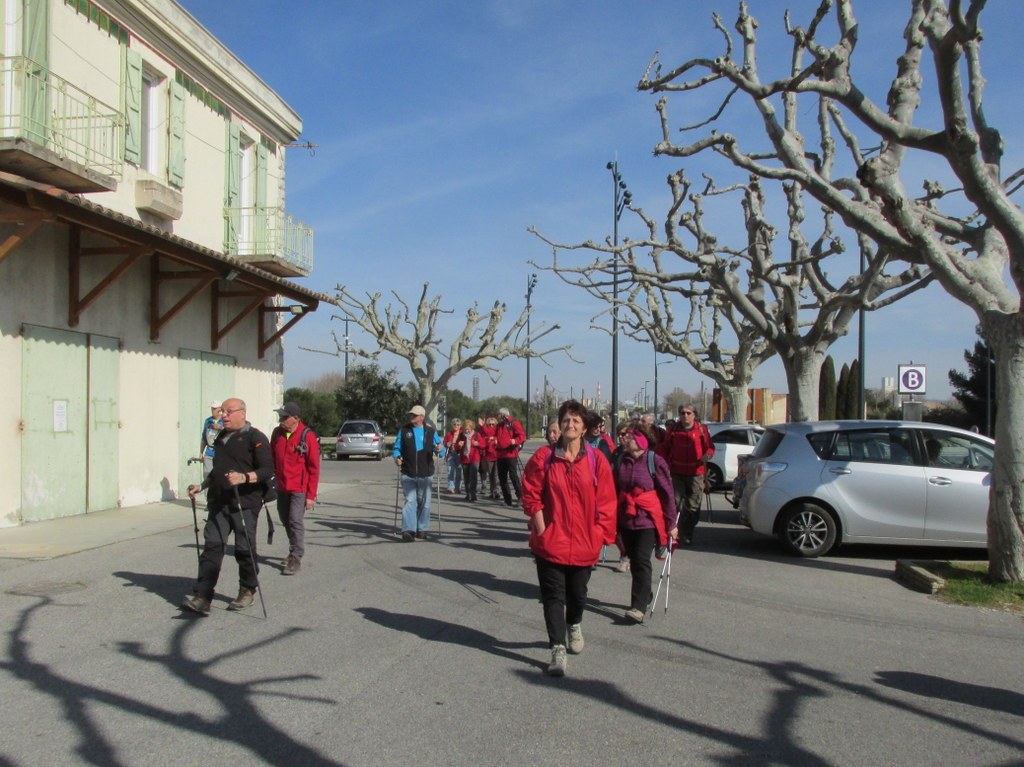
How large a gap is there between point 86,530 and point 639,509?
8.13m

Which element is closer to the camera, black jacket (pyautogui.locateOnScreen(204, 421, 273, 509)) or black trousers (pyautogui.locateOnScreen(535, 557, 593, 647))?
black trousers (pyautogui.locateOnScreen(535, 557, 593, 647))

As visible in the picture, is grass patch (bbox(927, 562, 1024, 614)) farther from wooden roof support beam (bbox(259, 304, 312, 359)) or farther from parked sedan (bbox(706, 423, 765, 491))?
wooden roof support beam (bbox(259, 304, 312, 359))

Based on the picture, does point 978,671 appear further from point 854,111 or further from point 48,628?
point 48,628

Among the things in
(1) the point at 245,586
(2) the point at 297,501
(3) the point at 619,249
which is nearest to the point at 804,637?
(1) the point at 245,586

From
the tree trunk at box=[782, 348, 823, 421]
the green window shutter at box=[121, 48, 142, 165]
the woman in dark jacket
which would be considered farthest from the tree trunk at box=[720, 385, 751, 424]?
the woman in dark jacket

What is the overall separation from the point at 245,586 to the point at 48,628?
4.99 feet

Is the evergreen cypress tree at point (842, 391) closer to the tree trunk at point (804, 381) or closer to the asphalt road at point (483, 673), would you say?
the tree trunk at point (804, 381)

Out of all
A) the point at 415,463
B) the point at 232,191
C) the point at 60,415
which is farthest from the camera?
the point at 232,191

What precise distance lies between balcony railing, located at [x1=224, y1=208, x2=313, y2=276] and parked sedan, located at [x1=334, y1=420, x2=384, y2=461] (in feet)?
52.9

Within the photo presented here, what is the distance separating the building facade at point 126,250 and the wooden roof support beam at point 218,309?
0.14 feet

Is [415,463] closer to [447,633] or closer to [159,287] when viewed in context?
[447,633]

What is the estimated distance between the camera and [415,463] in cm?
1209

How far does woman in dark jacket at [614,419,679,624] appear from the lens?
750 cm

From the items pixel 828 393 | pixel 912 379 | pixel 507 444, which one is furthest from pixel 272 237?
pixel 828 393
